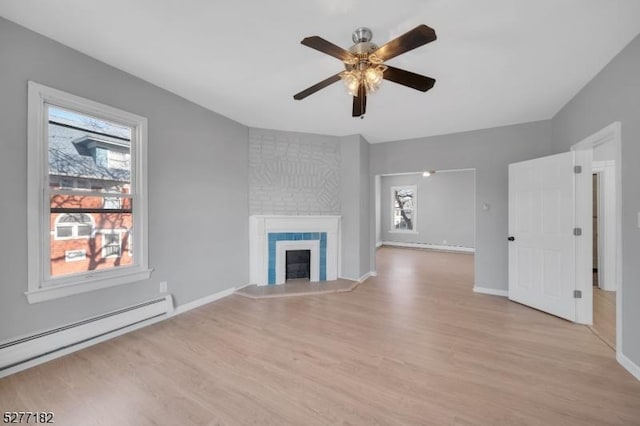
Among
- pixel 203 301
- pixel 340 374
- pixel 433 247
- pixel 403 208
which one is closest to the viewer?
pixel 340 374

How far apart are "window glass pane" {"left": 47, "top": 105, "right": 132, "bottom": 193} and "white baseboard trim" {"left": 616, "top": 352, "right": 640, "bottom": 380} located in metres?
4.77

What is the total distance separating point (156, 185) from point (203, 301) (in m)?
1.64

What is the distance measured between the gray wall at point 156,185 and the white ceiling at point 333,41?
0.19 m

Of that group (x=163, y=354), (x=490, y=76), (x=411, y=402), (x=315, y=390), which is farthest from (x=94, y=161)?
(x=490, y=76)

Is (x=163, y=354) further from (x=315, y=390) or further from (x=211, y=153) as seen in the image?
(x=211, y=153)

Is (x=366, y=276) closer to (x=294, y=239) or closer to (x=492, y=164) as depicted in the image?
(x=294, y=239)

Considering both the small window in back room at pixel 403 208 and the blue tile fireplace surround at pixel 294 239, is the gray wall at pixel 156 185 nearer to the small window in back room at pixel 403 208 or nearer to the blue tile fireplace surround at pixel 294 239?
the blue tile fireplace surround at pixel 294 239

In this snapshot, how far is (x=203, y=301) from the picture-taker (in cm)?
332

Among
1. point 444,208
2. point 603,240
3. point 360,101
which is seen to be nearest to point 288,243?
point 360,101

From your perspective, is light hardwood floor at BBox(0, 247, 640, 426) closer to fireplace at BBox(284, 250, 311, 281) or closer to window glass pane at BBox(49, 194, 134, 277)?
window glass pane at BBox(49, 194, 134, 277)

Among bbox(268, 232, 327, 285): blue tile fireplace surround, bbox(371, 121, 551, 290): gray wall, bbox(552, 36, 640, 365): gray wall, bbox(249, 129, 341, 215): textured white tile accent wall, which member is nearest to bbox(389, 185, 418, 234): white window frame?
bbox(371, 121, 551, 290): gray wall

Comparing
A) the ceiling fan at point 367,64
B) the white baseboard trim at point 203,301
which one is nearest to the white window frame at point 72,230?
the white baseboard trim at point 203,301

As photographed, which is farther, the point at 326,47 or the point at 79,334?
the point at 79,334

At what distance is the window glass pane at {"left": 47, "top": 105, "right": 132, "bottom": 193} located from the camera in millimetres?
2111
